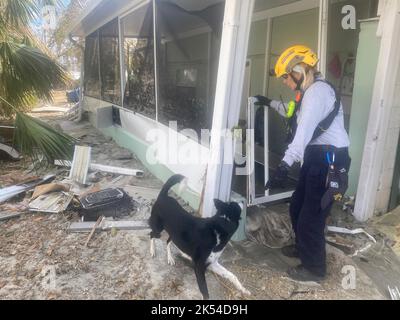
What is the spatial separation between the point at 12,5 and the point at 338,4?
16.5 feet

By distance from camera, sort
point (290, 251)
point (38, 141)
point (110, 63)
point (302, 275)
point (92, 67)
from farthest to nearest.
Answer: point (92, 67)
point (110, 63)
point (38, 141)
point (290, 251)
point (302, 275)

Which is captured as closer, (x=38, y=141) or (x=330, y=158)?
(x=330, y=158)

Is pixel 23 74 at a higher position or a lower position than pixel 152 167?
higher

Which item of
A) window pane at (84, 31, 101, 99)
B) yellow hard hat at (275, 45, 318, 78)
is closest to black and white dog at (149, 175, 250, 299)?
yellow hard hat at (275, 45, 318, 78)

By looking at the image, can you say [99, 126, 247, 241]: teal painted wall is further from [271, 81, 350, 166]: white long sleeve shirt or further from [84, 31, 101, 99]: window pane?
[84, 31, 101, 99]: window pane

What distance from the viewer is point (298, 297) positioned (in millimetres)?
2615

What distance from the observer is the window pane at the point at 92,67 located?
8859 millimetres

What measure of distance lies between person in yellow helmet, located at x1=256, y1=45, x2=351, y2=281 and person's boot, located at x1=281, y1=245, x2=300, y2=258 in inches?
12.6

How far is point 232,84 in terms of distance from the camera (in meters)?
3.04

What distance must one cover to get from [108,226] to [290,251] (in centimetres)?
192

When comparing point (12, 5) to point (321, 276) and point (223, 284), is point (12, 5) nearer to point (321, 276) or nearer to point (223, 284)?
point (223, 284)

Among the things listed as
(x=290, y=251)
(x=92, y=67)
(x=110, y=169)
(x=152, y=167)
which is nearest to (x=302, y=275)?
(x=290, y=251)

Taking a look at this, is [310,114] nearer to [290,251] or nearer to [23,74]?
[290,251]
